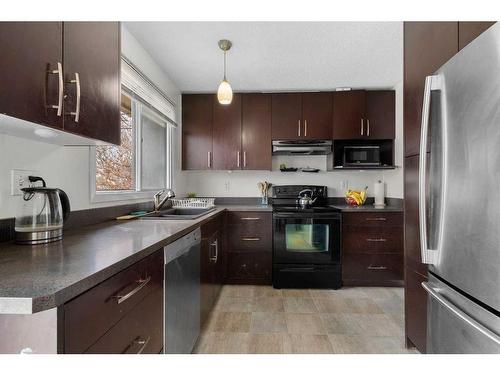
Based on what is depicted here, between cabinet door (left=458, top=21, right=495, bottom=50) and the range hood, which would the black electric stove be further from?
cabinet door (left=458, top=21, right=495, bottom=50)

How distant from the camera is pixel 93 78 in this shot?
1.20 meters

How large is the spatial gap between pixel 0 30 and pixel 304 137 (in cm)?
290

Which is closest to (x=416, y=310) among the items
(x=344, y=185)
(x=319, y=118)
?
(x=344, y=185)

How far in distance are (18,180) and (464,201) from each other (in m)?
1.87

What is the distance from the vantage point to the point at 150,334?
1.09 m

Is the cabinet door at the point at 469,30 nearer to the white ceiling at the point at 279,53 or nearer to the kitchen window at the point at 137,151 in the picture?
the white ceiling at the point at 279,53

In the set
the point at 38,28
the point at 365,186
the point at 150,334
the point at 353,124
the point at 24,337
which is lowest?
the point at 150,334

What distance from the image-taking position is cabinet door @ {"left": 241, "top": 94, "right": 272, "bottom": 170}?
335cm

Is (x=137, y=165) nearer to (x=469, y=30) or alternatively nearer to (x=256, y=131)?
(x=256, y=131)

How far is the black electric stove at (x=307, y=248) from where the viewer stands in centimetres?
291

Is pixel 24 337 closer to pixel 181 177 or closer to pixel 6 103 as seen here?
pixel 6 103
